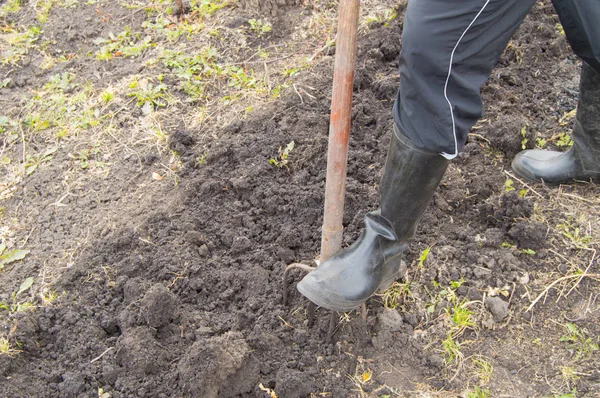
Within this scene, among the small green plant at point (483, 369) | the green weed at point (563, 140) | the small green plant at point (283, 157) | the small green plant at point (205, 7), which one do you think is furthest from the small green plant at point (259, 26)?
the small green plant at point (483, 369)

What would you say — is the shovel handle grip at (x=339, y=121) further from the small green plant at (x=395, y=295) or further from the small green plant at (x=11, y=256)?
the small green plant at (x=11, y=256)

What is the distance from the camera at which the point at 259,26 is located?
381cm

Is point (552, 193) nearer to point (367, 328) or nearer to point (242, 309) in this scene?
point (367, 328)

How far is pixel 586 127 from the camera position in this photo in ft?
A: 8.49

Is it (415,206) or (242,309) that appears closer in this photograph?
(415,206)

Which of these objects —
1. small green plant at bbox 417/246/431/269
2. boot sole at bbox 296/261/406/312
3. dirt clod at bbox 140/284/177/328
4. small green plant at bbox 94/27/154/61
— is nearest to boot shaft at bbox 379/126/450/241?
small green plant at bbox 417/246/431/269

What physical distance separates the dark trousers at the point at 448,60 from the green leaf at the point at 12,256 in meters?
1.96

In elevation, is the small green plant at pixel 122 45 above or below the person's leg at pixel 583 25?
below

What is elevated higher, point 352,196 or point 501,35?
point 501,35

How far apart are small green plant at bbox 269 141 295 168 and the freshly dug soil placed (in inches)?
1.2

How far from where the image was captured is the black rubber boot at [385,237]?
2006 millimetres

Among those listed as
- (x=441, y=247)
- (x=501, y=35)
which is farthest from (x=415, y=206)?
(x=501, y=35)

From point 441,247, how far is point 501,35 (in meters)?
1.03

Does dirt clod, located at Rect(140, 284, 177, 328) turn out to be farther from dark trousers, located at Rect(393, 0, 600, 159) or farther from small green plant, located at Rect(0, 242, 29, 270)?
dark trousers, located at Rect(393, 0, 600, 159)
